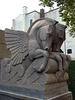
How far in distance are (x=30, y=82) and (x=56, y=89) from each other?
674 mm

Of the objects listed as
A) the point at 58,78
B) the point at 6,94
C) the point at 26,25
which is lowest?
the point at 6,94

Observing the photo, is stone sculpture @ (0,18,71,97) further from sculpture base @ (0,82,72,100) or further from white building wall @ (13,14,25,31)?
white building wall @ (13,14,25,31)

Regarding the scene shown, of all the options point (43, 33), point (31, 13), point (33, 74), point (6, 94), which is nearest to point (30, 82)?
point (33, 74)

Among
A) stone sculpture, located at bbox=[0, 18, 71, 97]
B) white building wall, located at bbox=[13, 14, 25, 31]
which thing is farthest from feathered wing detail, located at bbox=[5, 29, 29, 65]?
white building wall, located at bbox=[13, 14, 25, 31]

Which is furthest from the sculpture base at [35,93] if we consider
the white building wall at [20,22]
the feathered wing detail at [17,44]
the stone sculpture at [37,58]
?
the white building wall at [20,22]

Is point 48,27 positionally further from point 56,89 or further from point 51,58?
point 56,89

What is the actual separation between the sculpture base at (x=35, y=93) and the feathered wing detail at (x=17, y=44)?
0.78 meters

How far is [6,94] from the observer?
3.84 metres

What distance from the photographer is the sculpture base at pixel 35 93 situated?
10.2ft

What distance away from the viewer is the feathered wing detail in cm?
368

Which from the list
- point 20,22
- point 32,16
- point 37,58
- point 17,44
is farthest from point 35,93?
point 20,22

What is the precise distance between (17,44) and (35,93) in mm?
1400

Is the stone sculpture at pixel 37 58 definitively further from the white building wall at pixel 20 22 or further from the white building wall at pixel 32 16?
the white building wall at pixel 20 22

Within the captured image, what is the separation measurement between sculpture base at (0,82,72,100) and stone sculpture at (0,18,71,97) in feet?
0.29
